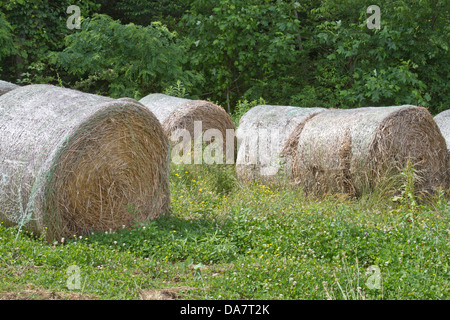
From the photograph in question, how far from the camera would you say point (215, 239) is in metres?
5.38

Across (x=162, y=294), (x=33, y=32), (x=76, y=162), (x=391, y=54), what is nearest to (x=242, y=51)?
(x=391, y=54)

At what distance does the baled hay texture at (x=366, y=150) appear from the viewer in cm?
709

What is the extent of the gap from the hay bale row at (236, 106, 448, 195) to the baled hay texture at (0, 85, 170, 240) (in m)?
2.38

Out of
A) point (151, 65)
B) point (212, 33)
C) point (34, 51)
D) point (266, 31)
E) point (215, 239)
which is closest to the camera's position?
point (215, 239)

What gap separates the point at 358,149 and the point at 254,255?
2.78 meters

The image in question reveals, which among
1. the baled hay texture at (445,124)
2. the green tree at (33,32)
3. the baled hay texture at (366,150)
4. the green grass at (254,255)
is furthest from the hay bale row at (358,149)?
the green tree at (33,32)

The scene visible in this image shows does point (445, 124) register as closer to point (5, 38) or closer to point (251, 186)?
point (251, 186)

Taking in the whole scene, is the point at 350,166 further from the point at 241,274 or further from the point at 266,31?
the point at 266,31

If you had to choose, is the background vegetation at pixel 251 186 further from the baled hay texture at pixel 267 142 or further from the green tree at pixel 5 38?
the baled hay texture at pixel 267 142

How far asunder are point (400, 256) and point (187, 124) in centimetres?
537

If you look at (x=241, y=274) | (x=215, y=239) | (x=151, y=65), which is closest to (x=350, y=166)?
(x=215, y=239)

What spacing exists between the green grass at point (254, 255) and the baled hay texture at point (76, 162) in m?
0.27

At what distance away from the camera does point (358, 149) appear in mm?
7141

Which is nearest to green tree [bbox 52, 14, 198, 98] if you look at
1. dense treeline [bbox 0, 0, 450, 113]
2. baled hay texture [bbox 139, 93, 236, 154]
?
dense treeline [bbox 0, 0, 450, 113]
